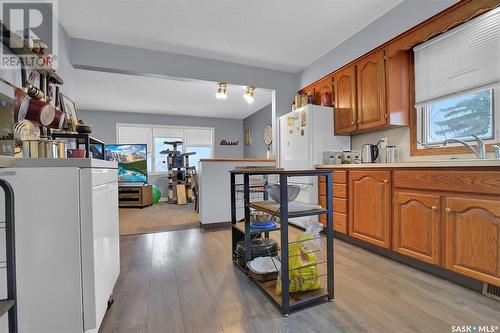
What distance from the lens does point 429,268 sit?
1.83m

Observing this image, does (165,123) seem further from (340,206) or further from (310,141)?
(340,206)

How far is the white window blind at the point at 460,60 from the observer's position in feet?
5.97

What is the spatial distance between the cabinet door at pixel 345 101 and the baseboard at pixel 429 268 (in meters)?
1.38

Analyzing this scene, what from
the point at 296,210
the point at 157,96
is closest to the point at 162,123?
the point at 157,96

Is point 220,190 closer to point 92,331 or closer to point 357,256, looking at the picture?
point 357,256

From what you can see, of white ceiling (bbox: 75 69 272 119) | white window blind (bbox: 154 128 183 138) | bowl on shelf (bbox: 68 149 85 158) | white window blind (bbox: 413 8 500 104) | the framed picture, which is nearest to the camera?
bowl on shelf (bbox: 68 149 85 158)

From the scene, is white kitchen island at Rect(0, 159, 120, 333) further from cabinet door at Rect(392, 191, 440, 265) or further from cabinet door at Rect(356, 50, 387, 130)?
cabinet door at Rect(356, 50, 387, 130)

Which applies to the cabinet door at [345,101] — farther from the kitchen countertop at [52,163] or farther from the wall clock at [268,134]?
the kitchen countertop at [52,163]

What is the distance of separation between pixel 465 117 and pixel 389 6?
1.28 meters

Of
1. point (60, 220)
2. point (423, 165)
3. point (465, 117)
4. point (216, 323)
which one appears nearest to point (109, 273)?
point (60, 220)

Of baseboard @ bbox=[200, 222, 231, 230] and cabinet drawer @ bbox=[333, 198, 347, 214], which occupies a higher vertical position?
cabinet drawer @ bbox=[333, 198, 347, 214]

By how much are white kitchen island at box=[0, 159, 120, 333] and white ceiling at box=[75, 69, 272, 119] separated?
2690 mm

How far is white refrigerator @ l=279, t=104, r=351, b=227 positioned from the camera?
9.91 feet

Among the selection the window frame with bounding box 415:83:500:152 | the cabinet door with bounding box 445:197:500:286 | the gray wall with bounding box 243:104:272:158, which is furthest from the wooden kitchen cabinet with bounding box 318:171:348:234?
the gray wall with bounding box 243:104:272:158
